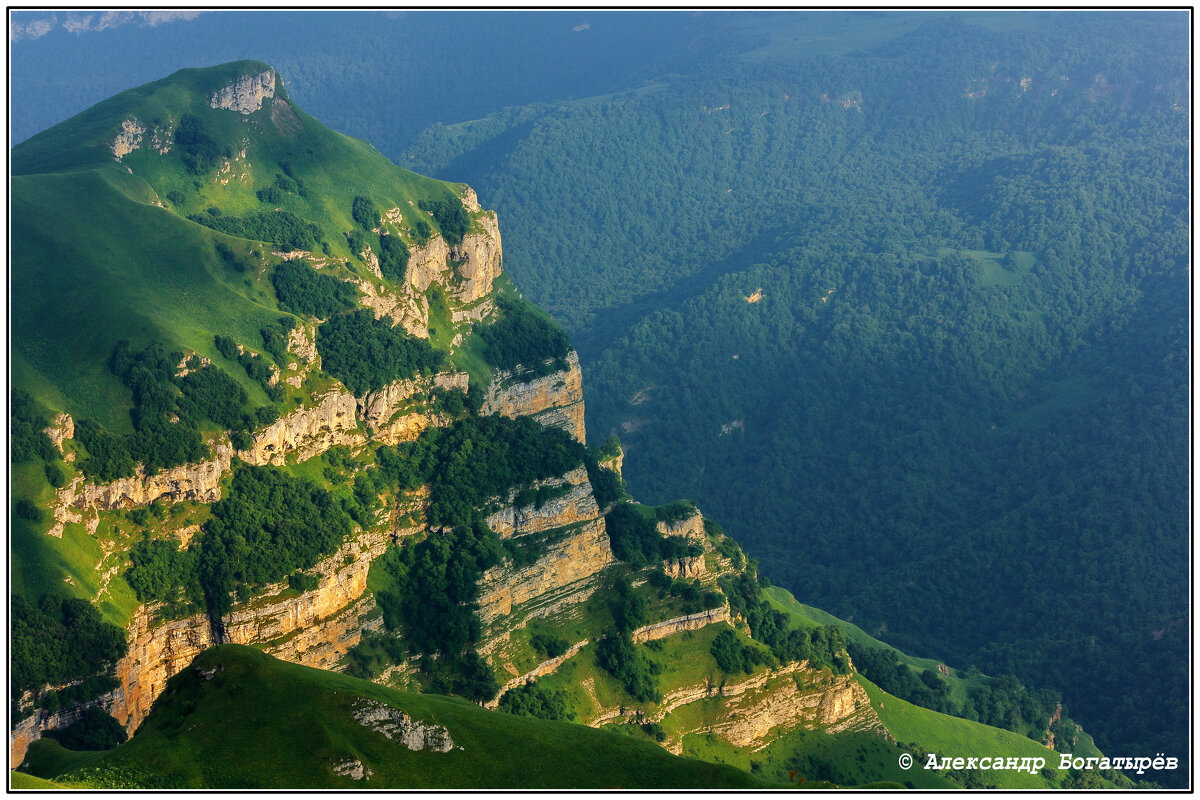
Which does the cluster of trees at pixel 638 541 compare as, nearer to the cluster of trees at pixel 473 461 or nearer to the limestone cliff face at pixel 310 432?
the cluster of trees at pixel 473 461

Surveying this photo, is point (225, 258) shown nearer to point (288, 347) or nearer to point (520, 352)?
point (288, 347)

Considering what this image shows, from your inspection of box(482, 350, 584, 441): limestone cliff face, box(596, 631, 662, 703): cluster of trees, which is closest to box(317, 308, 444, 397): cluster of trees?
box(482, 350, 584, 441): limestone cliff face

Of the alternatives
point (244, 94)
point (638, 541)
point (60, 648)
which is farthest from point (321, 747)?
point (244, 94)

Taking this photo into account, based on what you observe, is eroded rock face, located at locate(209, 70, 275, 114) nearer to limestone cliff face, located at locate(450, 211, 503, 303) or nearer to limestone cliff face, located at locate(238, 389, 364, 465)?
limestone cliff face, located at locate(450, 211, 503, 303)

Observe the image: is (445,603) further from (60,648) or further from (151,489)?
(60,648)

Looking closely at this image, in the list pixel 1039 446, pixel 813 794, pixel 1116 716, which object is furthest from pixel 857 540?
pixel 813 794

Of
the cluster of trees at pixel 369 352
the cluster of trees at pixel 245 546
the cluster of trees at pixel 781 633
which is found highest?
the cluster of trees at pixel 369 352

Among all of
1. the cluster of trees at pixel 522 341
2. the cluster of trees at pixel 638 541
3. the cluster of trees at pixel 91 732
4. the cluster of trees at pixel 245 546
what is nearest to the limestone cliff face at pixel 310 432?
the cluster of trees at pixel 245 546

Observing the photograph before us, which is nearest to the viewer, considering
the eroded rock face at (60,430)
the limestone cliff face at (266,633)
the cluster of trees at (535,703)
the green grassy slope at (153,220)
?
the limestone cliff face at (266,633)
